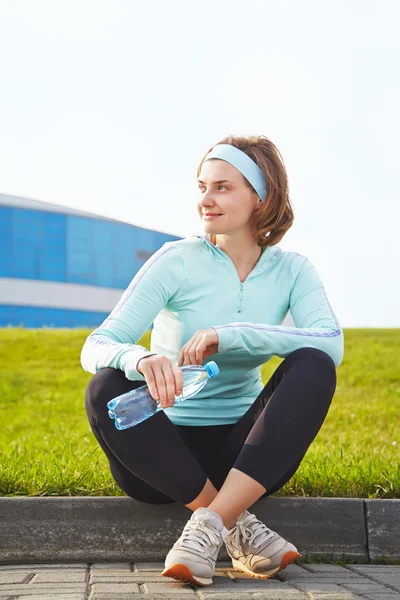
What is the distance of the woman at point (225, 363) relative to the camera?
3.09 meters

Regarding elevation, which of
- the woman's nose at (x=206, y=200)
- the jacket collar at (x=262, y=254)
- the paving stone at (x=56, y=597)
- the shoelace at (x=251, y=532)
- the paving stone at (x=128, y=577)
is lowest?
the paving stone at (x=128, y=577)

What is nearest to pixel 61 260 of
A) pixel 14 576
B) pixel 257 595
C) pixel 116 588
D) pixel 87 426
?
pixel 87 426

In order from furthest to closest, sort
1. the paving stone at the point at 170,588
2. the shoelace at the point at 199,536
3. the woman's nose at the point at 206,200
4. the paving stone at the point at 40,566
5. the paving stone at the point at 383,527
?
1. the paving stone at the point at 383,527
2. the woman's nose at the point at 206,200
3. the paving stone at the point at 40,566
4. the shoelace at the point at 199,536
5. the paving stone at the point at 170,588

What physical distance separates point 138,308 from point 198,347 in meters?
0.43

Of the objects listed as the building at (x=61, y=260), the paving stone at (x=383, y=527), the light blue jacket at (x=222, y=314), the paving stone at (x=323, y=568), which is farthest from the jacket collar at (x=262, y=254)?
the building at (x=61, y=260)

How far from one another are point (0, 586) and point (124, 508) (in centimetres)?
76

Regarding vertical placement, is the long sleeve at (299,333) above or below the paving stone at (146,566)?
above

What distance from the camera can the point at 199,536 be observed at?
2.97 metres

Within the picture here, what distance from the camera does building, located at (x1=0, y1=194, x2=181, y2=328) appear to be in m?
40.5

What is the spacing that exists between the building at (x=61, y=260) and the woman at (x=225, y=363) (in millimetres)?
35838

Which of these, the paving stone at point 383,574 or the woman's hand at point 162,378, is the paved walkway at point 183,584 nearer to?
the paving stone at point 383,574

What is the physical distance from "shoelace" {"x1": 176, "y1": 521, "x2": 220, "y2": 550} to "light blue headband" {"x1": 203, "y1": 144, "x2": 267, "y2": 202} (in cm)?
155

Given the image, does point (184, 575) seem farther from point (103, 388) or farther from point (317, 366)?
point (317, 366)

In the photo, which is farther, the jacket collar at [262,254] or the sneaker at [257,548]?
the jacket collar at [262,254]
